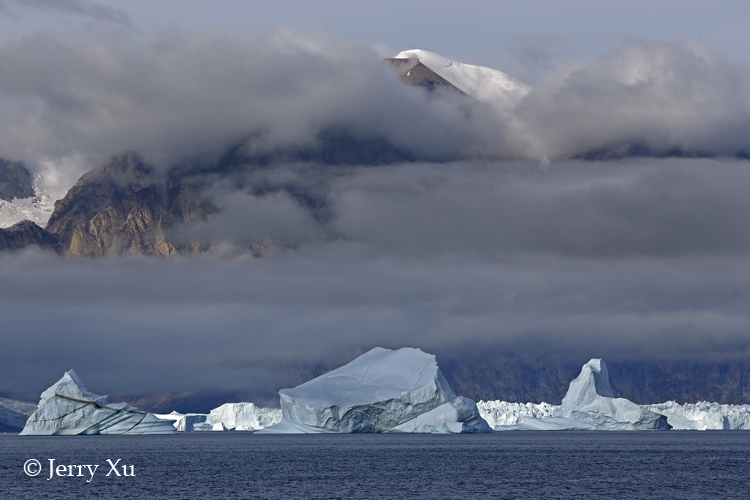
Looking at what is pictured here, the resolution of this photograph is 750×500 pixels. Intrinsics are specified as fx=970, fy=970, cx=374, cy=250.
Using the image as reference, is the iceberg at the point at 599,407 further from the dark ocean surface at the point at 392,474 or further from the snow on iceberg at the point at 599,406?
the dark ocean surface at the point at 392,474

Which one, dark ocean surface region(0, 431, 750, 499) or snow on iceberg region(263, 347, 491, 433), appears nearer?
dark ocean surface region(0, 431, 750, 499)

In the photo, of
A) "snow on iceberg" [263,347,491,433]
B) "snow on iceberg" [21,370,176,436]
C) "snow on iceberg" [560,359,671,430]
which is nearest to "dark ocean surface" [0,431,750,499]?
"snow on iceberg" [263,347,491,433]

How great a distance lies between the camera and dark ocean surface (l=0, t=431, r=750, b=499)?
74.4m

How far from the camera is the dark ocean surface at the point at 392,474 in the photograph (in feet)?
244

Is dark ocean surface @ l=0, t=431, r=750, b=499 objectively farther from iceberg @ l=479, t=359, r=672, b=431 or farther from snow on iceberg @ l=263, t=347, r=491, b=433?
iceberg @ l=479, t=359, r=672, b=431

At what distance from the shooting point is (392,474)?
90.6 meters

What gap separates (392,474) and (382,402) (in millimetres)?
53906

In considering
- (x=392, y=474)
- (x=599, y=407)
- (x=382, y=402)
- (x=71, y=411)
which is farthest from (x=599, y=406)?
(x=392, y=474)

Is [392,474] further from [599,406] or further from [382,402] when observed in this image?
[599,406]

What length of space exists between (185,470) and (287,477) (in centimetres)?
1498

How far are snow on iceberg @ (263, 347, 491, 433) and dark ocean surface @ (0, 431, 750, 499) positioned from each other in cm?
924

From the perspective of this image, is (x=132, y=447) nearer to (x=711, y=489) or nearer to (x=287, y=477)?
(x=287, y=477)

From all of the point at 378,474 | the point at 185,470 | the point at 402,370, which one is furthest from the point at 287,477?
the point at 402,370

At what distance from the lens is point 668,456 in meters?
119
